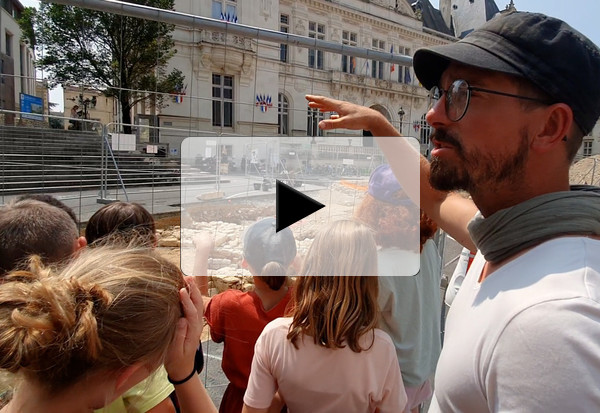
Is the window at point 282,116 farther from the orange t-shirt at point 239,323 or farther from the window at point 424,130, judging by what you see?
the window at point 424,130

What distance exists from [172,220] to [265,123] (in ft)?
12.2

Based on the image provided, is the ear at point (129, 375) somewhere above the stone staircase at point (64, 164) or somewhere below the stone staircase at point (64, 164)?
below

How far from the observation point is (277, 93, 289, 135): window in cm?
265

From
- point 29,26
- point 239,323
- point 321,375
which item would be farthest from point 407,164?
point 29,26

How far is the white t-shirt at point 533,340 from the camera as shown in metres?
0.66

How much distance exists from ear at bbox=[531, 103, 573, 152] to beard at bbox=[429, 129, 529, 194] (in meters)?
0.03

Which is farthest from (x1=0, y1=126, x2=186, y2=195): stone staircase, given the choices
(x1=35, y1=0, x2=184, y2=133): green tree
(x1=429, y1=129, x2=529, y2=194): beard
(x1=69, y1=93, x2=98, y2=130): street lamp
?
(x1=429, y1=129, x2=529, y2=194): beard

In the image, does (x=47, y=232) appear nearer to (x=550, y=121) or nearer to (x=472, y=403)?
(x=472, y=403)

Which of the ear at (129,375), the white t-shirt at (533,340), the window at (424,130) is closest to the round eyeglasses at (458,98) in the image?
the white t-shirt at (533,340)

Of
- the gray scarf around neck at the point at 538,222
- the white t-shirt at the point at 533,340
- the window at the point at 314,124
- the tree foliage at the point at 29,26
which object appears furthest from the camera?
the tree foliage at the point at 29,26

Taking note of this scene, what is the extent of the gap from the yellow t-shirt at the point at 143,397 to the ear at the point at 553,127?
4.15 ft

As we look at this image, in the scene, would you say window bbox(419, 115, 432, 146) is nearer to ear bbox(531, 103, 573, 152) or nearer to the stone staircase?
ear bbox(531, 103, 573, 152)

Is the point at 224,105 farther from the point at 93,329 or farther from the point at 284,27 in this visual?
the point at 284,27

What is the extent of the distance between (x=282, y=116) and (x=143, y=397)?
193 centimetres
